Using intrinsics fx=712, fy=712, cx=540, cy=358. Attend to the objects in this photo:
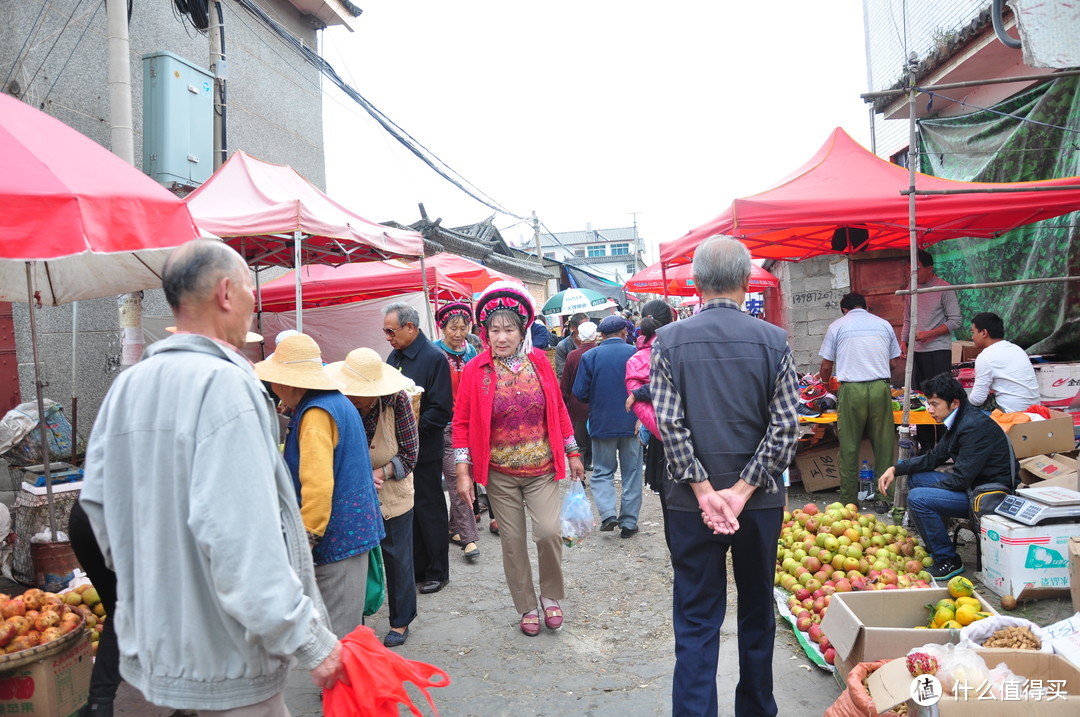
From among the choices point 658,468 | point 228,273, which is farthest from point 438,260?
point 228,273

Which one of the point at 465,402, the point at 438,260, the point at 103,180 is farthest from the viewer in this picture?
the point at 438,260

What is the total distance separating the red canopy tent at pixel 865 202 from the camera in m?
6.20

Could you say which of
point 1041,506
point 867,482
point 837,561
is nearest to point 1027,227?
point 867,482

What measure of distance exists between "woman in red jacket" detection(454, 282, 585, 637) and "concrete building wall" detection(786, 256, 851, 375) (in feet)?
21.8

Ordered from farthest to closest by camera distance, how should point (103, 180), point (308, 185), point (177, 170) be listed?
point (177, 170) → point (308, 185) → point (103, 180)

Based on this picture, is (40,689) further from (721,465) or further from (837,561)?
(837,561)

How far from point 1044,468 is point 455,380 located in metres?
4.49

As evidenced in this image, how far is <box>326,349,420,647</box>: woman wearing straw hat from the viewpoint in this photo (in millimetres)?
3818

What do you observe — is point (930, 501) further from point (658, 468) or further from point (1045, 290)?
point (1045, 290)

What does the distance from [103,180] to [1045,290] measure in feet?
27.8

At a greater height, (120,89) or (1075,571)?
(120,89)

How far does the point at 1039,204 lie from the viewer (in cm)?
614

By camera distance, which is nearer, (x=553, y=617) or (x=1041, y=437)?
(x=553, y=617)

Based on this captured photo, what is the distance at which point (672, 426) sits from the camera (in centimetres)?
285
